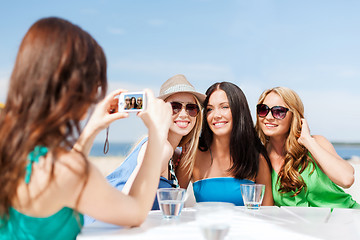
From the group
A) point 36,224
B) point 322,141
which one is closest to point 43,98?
point 36,224

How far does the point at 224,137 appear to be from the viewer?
4.34 metres

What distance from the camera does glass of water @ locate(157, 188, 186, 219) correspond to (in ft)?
7.46

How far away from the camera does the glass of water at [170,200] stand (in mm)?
2273

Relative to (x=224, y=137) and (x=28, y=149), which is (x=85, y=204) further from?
(x=224, y=137)

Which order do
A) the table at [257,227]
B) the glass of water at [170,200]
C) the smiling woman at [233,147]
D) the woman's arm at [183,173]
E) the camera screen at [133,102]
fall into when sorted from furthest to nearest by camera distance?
the woman's arm at [183,173] < the smiling woman at [233,147] < the glass of water at [170,200] < the camera screen at [133,102] < the table at [257,227]

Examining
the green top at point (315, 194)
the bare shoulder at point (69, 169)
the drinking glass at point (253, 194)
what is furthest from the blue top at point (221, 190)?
the bare shoulder at point (69, 169)

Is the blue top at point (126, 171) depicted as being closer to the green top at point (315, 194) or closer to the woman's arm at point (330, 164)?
the green top at point (315, 194)

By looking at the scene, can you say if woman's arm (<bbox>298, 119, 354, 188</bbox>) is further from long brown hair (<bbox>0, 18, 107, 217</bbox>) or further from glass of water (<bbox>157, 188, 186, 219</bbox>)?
long brown hair (<bbox>0, 18, 107, 217</bbox>)

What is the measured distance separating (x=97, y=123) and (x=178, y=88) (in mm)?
1909

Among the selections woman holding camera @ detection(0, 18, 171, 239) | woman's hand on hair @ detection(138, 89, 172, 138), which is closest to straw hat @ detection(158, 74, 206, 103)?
woman's hand on hair @ detection(138, 89, 172, 138)

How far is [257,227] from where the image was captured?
2.14m

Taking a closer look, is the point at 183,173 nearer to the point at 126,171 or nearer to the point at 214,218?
the point at 126,171

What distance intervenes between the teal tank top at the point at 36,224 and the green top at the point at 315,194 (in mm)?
2659

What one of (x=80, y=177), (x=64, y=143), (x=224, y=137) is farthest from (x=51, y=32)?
(x=224, y=137)
